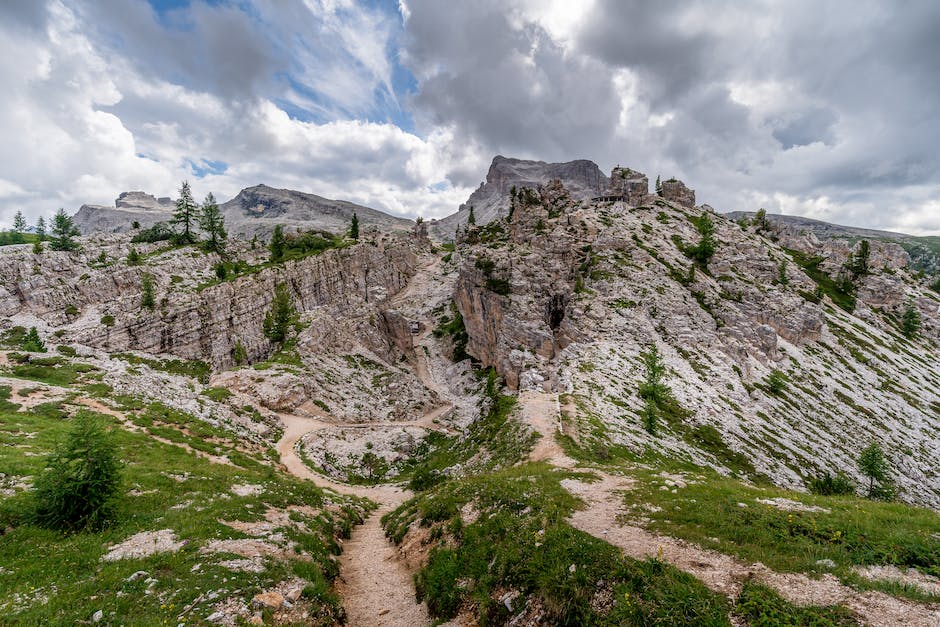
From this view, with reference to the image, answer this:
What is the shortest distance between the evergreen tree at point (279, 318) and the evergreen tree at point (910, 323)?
185792 millimetres

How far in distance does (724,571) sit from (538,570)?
246 inches

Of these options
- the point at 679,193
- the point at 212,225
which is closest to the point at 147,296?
the point at 212,225

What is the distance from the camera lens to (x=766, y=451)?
47.2 metres

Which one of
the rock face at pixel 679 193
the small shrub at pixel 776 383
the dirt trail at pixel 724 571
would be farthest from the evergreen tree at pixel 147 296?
the rock face at pixel 679 193

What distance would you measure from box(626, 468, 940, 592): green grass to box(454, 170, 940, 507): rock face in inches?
717

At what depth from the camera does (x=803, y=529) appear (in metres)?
13.5

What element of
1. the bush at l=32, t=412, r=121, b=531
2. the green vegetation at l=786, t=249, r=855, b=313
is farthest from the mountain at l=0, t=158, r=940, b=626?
the green vegetation at l=786, t=249, r=855, b=313

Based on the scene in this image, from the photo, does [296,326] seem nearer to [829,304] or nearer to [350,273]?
[350,273]

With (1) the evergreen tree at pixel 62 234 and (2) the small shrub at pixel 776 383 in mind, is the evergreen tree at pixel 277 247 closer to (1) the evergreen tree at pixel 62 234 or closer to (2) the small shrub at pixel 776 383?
(1) the evergreen tree at pixel 62 234

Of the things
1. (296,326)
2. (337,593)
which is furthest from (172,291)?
(337,593)

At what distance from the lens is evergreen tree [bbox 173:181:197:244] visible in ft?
290

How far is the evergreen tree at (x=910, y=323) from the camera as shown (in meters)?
117

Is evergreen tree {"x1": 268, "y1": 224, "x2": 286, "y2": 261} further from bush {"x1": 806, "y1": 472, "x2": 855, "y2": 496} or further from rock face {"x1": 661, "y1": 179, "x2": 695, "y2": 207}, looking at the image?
rock face {"x1": 661, "y1": 179, "x2": 695, "y2": 207}

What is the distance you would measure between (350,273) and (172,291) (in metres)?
49.0
